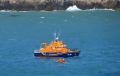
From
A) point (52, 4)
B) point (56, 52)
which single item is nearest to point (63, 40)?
point (56, 52)

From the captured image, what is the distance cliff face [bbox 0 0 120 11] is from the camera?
138500 mm

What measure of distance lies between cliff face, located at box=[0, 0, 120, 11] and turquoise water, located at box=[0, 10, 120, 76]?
4283 millimetres

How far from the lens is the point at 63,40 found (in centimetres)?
8506

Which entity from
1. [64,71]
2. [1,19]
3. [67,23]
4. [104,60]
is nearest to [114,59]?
[104,60]

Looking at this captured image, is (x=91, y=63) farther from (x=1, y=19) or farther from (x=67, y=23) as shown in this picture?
(x=1, y=19)

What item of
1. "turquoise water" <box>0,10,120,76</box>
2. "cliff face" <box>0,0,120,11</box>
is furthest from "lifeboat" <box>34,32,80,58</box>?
"cliff face" <box>0,0,120,11</box>

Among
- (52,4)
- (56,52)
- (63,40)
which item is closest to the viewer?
(56,52)

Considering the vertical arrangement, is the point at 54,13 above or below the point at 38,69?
below

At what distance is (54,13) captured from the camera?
427 ft

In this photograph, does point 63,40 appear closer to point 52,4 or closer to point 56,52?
point 56,52

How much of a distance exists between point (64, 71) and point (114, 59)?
7784 mm

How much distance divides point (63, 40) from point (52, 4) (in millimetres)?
53934

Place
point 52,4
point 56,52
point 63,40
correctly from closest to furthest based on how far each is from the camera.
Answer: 1. point 56,52
2. point 63,40
3. point 52,4

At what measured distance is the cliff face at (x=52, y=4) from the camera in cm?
13850
